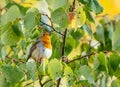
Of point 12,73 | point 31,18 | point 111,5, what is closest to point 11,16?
point 31,18

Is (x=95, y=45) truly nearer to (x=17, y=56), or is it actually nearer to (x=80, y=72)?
(x=17, y=56)

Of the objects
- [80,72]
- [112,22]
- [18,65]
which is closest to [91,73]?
Answer: [80,72]

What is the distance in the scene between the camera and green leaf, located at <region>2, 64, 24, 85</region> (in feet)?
4.85

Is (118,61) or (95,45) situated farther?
(95,45)

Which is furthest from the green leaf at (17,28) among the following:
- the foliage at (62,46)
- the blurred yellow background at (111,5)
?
the blurred yellow background at (111,5)

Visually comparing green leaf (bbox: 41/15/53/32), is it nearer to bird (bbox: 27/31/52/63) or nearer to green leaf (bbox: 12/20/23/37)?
green leaf (bbox: 12/20/23/37)

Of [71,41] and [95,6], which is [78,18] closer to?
[95,6]

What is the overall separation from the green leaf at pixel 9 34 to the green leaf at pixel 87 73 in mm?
206

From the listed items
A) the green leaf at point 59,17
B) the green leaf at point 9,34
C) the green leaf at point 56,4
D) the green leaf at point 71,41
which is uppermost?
the green leaf at point 56,4

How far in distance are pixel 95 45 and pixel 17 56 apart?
17.0 inches

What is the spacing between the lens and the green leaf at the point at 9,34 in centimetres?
155

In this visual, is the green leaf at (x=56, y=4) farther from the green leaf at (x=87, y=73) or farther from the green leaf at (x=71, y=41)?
the green leaf at (x=71, y=41)

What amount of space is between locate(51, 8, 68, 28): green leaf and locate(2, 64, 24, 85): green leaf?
0.16 meters

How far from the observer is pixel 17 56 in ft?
6.21
